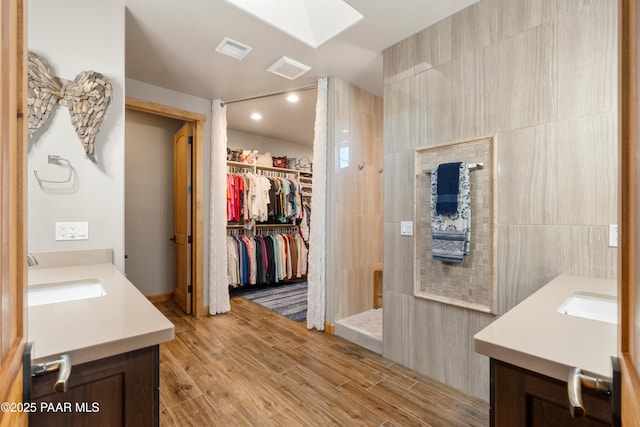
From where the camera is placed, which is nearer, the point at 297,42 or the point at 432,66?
the point at 432,66

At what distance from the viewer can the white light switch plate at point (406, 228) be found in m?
2.30

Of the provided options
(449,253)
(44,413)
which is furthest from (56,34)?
(449,253)

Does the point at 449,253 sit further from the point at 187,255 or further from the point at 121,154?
the point at 187,255

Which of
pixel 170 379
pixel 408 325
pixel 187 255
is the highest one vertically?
pixel 187 255

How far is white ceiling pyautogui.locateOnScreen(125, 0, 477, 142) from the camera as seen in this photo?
78.9 inches

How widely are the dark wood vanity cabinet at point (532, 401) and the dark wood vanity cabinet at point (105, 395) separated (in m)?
0.98

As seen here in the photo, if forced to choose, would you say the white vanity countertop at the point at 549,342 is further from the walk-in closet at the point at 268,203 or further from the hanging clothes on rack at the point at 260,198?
the hanging clothes on rack at the point at 260,198

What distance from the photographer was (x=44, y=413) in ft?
2.39

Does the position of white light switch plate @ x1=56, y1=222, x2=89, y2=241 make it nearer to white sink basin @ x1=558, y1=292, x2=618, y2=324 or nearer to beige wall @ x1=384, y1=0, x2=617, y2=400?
beige wall @ x1=384, y1=0, x2=617, y2=400

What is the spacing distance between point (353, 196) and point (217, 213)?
1599 mm

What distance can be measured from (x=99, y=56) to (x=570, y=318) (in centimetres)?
264

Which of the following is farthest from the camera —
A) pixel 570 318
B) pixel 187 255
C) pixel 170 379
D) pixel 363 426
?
pixel 187 255

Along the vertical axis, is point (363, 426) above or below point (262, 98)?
below

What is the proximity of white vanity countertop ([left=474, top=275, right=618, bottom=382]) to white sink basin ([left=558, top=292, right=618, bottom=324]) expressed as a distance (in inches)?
7.2
